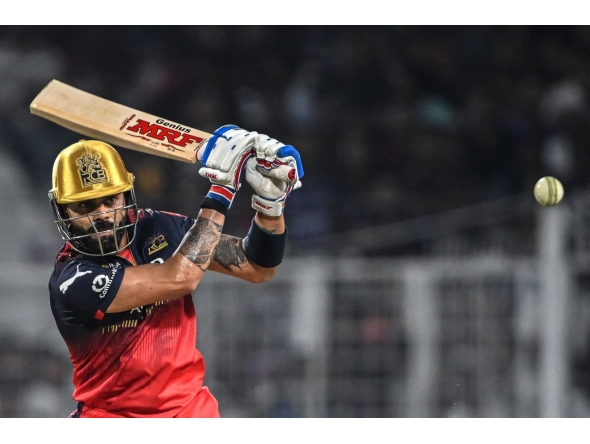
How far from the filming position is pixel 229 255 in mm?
3670

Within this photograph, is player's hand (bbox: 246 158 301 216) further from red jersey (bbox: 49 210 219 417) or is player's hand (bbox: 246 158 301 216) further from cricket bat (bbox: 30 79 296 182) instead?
red jersey (bbox: 49 210 219 417)

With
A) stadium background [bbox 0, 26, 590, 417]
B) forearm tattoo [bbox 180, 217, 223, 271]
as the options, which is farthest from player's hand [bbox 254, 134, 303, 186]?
stadium background [bbox 0, 26, 590, 417]

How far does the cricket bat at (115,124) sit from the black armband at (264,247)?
1.22 feet

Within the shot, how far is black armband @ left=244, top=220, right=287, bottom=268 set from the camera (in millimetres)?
3609

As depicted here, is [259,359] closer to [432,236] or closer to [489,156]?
[432,236]

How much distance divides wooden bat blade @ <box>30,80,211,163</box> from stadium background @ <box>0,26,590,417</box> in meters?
2.45

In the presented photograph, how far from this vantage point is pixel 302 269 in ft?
20.4

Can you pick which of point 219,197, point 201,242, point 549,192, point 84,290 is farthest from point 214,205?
point 549,192

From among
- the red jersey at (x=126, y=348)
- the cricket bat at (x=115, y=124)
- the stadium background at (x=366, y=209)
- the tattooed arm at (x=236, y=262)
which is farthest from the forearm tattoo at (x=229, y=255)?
the stadium background at (x=366, y=209)

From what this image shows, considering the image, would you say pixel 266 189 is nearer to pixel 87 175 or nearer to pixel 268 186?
pixel 268 186

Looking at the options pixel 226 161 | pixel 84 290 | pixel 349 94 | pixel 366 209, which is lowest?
pixel 84 290

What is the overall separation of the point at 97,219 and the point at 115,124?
563mm

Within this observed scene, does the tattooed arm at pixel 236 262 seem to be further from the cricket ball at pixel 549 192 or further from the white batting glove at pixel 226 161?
the cricket ball at pixel 549 192

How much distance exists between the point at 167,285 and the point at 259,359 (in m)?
2.97
